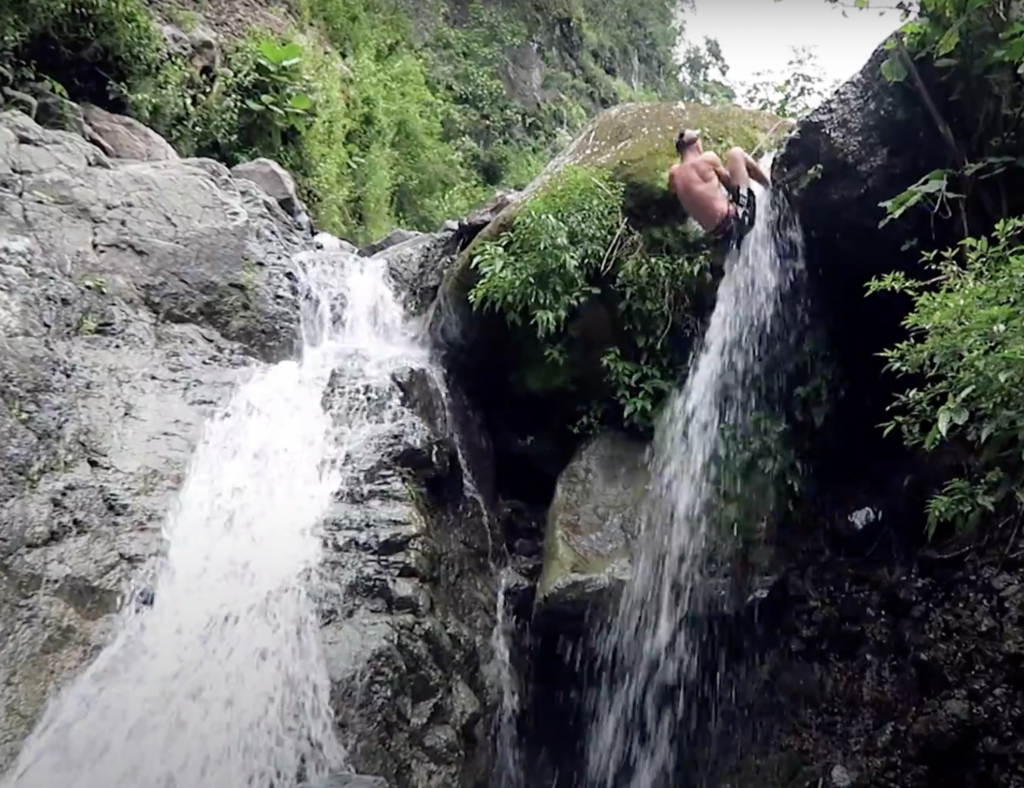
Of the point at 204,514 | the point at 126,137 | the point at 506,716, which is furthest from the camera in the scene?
the point at 126,137

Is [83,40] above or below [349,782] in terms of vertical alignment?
above

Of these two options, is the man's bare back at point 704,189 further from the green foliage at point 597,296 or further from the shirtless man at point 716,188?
the green foliage at point 597,296

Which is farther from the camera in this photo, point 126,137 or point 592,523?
point 126,137

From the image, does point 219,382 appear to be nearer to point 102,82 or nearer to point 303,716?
point 303,716

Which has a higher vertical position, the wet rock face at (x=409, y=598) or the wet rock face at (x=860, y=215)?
the wet rock face at (x=860, y=215)

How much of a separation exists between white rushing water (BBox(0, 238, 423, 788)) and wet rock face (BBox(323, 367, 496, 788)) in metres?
0.13

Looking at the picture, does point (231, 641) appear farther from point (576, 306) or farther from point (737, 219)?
point (737, 219)

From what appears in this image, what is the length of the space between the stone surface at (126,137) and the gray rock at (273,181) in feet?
2.21

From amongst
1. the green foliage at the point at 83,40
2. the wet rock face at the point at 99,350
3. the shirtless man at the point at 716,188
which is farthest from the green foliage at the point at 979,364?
the green foliage at the point at 83,40

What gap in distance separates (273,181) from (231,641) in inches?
209

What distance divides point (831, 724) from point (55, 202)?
6.21 m

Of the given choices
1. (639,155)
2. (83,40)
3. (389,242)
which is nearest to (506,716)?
(639,155)

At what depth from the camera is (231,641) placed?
500cm

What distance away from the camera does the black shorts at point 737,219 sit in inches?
259
